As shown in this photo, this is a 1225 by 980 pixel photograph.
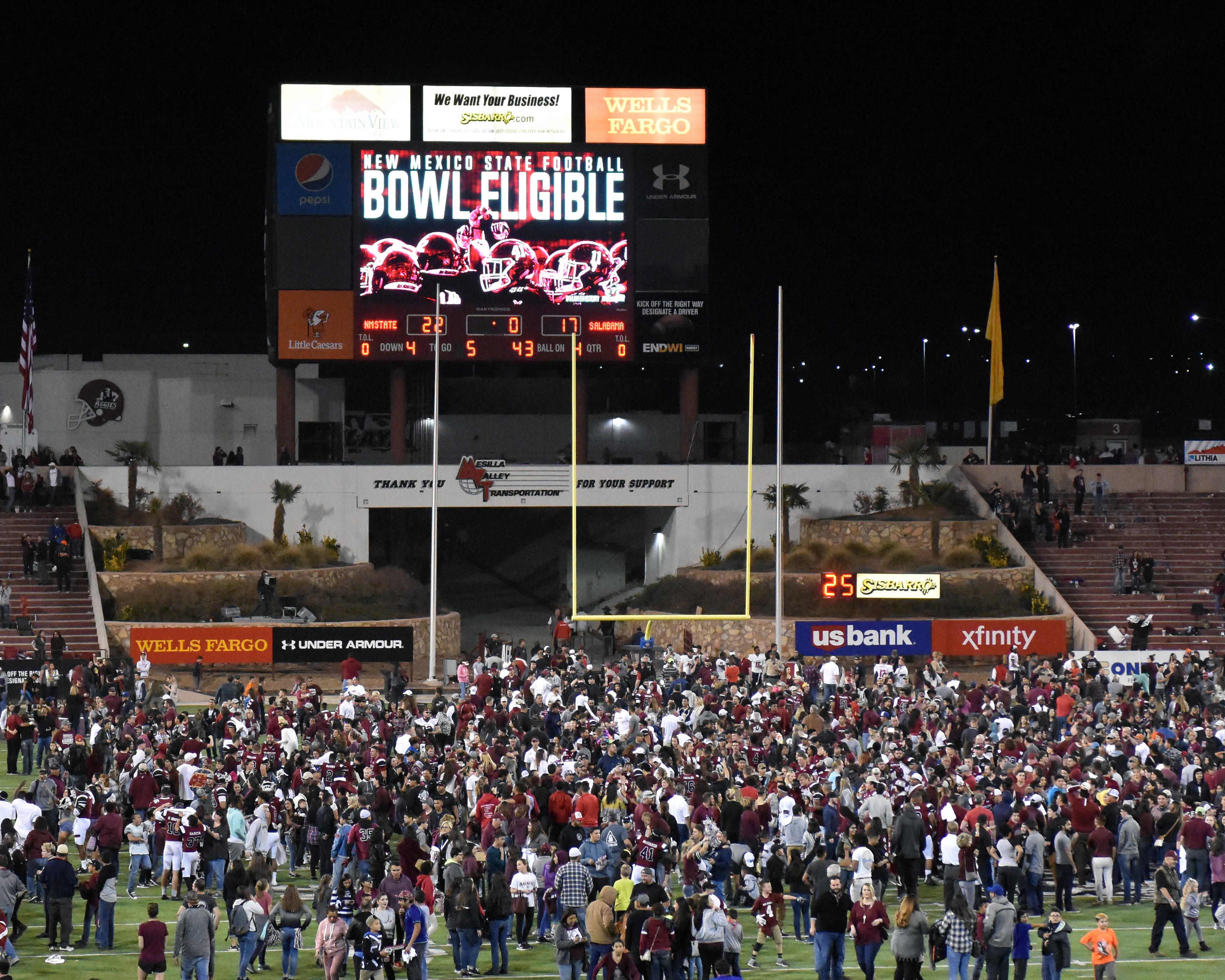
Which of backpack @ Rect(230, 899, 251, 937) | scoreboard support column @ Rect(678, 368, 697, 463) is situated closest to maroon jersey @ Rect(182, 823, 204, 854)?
backpack @ Rect(230, 899, 251, 937)

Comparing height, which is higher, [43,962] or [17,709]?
[17,709]

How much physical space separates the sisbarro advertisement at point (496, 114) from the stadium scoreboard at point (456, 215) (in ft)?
0.12

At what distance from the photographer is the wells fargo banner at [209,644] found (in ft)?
114

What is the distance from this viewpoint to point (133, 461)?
43.0 meters

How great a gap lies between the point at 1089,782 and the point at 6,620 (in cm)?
2534

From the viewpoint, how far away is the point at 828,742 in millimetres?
22422

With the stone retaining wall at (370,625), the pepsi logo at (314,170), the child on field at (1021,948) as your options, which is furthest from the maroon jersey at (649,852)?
the pepsi logo at (314,170)

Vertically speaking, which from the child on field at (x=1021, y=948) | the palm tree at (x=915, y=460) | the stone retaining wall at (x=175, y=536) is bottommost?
the child on field at (x=1021, y=948)

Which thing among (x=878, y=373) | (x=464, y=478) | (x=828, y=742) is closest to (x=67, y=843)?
(x=828, y=742)

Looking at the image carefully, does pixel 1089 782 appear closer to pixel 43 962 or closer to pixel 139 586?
pixel 43 962

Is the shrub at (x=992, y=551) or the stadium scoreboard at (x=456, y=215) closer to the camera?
the stadium scoreboard at (x=456, y=215)

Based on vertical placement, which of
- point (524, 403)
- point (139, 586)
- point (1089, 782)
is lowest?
point (1089, 782)

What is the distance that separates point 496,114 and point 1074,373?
48.5 metres

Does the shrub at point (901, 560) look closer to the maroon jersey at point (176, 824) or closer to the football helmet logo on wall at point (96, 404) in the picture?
the football helmet logo on wall at point (96, 404)
